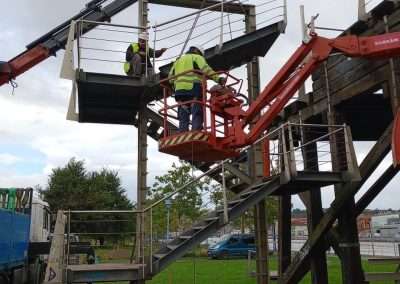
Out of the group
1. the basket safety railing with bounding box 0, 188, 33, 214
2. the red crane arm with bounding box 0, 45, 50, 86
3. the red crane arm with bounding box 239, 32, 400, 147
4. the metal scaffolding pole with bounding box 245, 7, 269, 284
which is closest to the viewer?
the red crane arm with bounding box 239, 32, 400, 147

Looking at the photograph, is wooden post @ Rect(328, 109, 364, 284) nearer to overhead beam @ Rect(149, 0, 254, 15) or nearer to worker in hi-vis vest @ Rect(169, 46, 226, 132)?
worker in hi-vis vest @ Rect(169, 46, 226, 132)

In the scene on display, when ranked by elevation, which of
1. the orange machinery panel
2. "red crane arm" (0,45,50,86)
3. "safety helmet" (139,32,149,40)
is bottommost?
the orange machinery panel

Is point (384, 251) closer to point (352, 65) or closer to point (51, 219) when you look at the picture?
point (51, 219)

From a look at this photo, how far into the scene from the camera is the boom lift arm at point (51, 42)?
16.7 m

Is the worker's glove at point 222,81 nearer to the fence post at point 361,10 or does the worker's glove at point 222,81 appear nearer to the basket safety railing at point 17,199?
the fence post at point 361,10

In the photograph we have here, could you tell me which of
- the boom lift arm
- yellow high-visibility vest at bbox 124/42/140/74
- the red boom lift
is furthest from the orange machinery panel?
the boom lift arm

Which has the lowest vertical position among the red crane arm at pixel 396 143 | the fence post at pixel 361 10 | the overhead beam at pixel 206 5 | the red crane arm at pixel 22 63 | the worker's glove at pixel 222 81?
the red crane arm at pixel 396 143

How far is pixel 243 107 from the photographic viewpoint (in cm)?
1037

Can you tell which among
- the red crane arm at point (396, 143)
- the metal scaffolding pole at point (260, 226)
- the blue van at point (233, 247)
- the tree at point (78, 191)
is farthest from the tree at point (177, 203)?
the red crane arm at point (396, 143)

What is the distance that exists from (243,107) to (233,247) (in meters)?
30.1

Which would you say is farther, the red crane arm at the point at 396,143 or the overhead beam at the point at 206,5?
the overhead beam at the point at 206,5

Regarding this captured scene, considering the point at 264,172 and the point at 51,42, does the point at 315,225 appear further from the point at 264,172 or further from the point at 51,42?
the point at 51,42

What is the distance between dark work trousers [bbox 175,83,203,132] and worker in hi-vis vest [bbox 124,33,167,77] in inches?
117

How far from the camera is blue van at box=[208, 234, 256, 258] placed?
38.2 meters
